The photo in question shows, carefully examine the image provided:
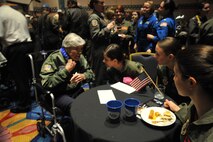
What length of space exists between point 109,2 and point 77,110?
6580 millimetres

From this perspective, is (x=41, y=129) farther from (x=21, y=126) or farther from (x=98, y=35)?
(x=98, y=35)

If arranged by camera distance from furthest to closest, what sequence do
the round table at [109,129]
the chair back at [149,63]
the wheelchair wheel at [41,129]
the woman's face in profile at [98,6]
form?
1. the woman's face in profile at [98,6]
2. the chair back at [149,63]
3. the wheelchair wheel at [41,129]
4. the round table at [109,129]

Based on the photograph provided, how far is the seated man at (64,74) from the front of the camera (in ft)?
6.91

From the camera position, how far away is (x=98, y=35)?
3082mm

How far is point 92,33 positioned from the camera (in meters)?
3.12

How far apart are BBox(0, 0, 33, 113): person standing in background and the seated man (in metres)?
0.97

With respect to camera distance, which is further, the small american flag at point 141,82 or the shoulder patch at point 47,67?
the shoulder patch at point 47,67

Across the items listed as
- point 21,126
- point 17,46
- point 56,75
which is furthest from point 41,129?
point 17,46

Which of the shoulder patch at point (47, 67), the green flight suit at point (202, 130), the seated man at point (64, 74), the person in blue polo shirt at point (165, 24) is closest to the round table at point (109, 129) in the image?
the green flight suit at point (202, 130)

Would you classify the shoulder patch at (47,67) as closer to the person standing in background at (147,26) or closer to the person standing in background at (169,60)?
the person standing in background at (169,60)

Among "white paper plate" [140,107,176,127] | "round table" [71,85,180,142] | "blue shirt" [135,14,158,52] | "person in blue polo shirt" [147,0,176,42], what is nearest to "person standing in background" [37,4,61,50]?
"blue shirt" [135,14,158,52]

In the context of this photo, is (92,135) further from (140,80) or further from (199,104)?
(140,80)

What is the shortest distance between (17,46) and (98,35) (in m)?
1.21

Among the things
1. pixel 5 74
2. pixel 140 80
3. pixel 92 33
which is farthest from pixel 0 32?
pixel 140 80
